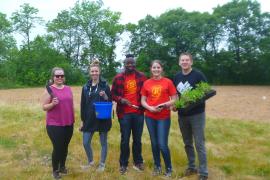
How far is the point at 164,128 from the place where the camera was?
579 cm

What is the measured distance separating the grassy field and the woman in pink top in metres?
0.68

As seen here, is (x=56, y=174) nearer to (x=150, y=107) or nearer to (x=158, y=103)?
(x=150, y=107)

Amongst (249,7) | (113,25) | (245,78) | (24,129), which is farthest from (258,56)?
(24,129)

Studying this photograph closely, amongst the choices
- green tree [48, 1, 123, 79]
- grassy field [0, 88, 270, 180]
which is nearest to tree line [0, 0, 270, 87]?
green tree [48, 1, 123, 79]

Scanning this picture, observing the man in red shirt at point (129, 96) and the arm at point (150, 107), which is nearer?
the arm at point (150, 107)

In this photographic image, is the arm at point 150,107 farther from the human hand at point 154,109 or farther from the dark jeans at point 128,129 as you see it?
the dark jeans at point 128,129

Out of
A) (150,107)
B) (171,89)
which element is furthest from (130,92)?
(171,89)

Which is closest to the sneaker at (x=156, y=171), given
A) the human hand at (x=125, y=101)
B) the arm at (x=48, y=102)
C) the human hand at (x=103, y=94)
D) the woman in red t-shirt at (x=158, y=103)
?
the woman in red t-shirt at (x=158, y=103)

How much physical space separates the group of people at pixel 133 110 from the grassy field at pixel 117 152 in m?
0.38

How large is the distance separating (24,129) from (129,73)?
452 centimetres

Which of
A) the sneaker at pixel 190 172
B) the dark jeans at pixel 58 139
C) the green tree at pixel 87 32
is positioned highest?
the green tree at pixel 87 32

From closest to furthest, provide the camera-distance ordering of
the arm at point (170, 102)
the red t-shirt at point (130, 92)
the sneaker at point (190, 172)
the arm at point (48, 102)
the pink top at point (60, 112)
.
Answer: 1. the arm at point (48, 102)
2. the pink top at point (60, 112)
3. the arm at point (170, 102)
4. the red t-shirt at point (130, 92)
5. the sneaker at point (190, 172)

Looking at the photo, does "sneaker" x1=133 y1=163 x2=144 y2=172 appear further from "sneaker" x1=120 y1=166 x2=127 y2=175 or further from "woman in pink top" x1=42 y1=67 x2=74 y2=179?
"woman in pink top" x1=42 y1=67 x2=74 y2=179

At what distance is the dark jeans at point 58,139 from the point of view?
218 inches
